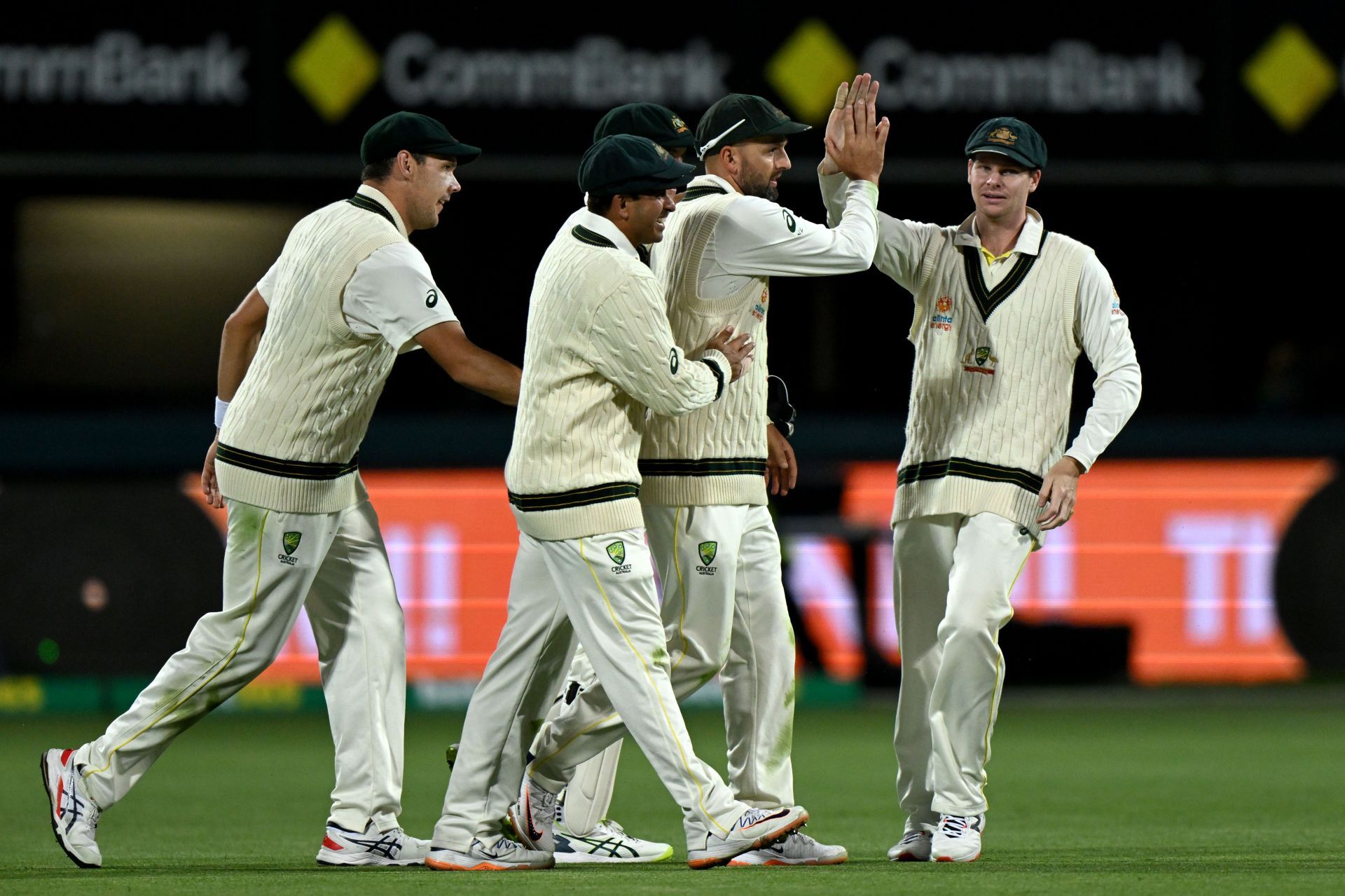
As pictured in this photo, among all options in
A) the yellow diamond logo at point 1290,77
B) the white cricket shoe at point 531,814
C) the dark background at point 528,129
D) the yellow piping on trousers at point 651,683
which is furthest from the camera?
the yellow diamond logo at point 1290,77

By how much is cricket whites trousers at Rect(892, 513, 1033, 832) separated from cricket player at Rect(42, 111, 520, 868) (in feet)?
3.99

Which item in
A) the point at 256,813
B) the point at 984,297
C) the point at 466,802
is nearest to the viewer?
the point at 466,802

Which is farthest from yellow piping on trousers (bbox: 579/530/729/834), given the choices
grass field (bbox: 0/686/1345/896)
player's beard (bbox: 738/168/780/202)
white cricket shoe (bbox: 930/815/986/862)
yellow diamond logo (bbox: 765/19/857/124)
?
yellow diamond logo (bbox: 765/19/857/124)

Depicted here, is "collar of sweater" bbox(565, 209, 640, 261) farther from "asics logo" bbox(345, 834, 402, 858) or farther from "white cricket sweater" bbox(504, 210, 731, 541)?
"asics logo" bbox(345, 834, 402, 858)

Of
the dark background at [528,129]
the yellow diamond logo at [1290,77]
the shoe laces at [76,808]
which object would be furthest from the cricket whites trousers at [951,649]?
the yellow diamond logo at [1290,77]

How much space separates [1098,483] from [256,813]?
214 inches

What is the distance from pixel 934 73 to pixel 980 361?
18.5ft

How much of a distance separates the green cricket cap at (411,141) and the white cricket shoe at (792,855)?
1.89 metres

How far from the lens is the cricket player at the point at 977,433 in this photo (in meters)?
5.64

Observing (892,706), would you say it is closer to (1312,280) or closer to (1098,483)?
(1098,483)

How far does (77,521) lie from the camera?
421 inches

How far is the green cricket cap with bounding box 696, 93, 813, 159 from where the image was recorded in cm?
575

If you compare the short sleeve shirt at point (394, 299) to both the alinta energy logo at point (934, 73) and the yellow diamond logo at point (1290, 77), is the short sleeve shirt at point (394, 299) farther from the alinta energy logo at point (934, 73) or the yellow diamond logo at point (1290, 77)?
the yellow diamond logo at point (1290, 77)

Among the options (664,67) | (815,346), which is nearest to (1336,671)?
(815,346)
